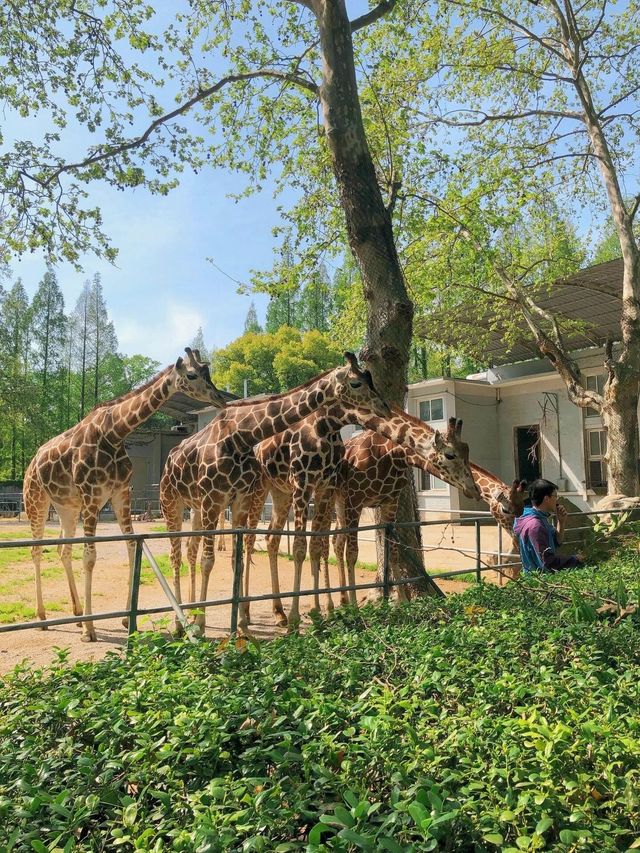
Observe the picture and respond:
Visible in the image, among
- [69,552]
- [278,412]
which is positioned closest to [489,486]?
[278,412]

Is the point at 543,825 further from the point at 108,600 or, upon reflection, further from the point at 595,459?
the point at 595,459

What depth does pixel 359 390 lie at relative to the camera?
7.03 metres

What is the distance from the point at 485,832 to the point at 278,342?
4659 cm

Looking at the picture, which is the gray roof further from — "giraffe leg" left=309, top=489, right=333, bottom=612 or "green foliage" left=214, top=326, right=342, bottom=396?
"green foliage" left=214, top=326, right=342, bottom=396

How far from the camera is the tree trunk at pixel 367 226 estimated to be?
7.79 m

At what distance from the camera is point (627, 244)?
13.2m

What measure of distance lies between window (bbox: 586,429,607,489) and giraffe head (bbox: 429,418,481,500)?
51.9 feet

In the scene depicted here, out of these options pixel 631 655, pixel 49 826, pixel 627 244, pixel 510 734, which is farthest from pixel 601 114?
pixel 49 826

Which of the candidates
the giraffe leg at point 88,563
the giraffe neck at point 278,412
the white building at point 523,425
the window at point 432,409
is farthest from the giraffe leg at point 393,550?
the window at point 432,409

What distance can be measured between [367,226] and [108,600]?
6.63m

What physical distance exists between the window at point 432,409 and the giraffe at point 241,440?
628 inches

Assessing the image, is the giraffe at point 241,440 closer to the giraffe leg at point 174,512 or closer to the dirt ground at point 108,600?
the giraffe leg at point 174,512

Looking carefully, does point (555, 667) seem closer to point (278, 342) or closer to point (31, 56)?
point (31, 56)

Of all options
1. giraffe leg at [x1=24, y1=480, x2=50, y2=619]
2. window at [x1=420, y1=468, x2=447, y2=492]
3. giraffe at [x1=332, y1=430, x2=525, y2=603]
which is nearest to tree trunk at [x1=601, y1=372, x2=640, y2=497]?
giraffe at [x1=332, y1=430, x2=525, y2=603]
